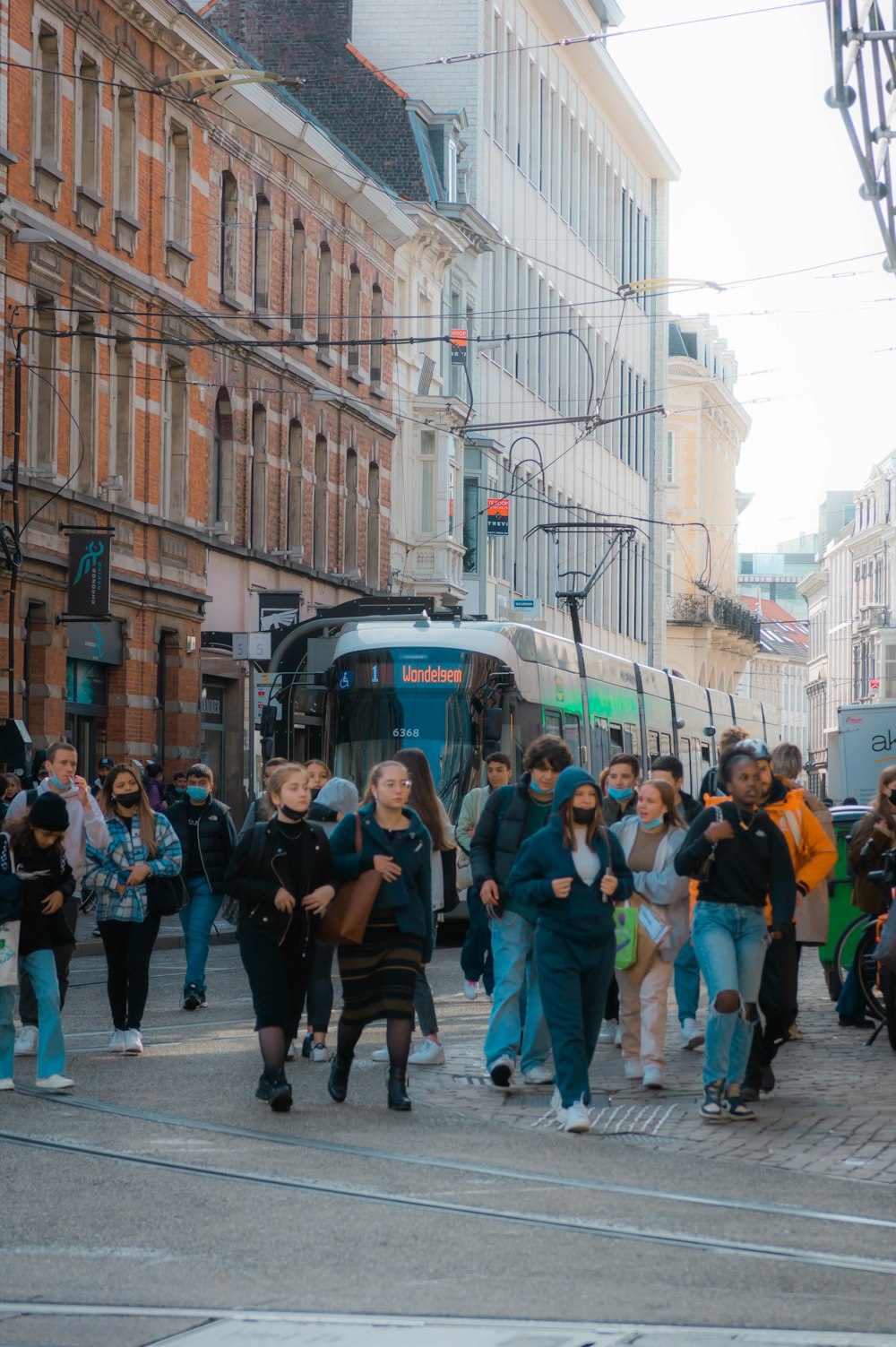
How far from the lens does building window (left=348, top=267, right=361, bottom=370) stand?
44312 mm

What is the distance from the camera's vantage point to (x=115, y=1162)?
30.9 ft

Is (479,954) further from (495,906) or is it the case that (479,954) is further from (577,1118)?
(577,1118)

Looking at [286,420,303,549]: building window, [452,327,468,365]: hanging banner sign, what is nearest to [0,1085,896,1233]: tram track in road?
[286,420,303,549]: building window

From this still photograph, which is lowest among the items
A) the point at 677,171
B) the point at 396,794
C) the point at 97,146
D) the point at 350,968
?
the point at 350,968

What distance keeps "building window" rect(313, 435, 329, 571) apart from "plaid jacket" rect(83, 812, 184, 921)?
95.0ft

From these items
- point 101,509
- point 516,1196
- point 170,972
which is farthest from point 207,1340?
point 101,509

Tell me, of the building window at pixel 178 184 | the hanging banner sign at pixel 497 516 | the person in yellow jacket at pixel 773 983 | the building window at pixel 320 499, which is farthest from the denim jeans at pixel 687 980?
the hanging banner sign at pixel 497 516

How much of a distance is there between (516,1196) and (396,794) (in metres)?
2.89

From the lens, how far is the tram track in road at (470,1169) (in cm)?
830

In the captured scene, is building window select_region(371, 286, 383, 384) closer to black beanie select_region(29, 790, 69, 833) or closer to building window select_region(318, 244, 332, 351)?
building window select_region(318, 244, 332, 351)

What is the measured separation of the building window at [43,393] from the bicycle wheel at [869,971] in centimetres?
1762

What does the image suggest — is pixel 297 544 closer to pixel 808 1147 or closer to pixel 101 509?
pixel 101 509

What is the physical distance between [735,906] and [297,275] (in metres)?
31.9

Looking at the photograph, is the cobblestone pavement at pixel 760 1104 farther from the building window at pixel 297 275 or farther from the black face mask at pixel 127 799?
the building window at pixel 297 275
